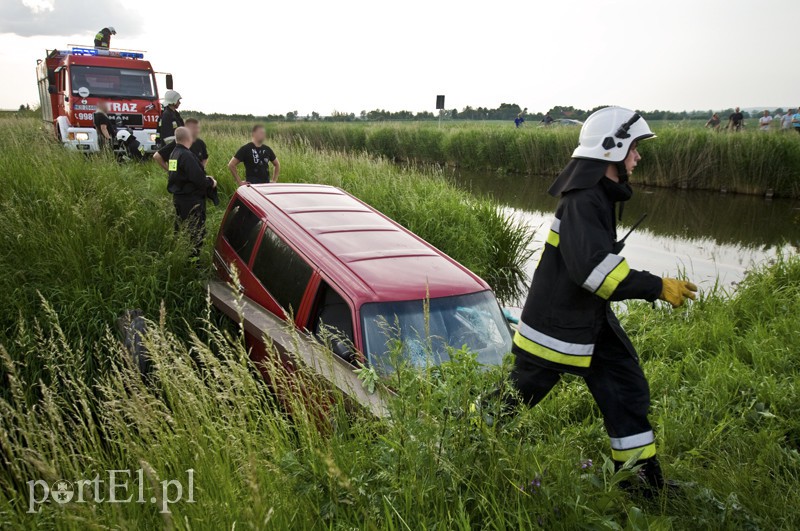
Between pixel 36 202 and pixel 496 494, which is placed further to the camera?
pixel 36 202

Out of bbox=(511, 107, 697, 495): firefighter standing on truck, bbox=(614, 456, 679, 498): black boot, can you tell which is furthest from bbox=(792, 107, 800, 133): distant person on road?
bbox=(614, 456, 679, 498): black boot

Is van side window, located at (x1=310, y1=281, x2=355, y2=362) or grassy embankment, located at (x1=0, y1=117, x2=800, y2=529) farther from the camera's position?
van side window, located at (x1=310, y1=281, x2=355, y2=362)

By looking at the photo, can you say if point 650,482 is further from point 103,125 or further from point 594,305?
point 103,125

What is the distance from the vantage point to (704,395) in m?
4.30

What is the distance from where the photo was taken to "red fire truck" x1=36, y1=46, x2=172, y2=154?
1359 cm

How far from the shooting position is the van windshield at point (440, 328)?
3.50m

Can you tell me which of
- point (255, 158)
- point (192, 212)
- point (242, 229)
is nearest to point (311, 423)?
point (242, 229)

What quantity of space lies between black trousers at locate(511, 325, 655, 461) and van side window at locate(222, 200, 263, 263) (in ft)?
9.68

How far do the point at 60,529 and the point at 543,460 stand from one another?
1919 mm

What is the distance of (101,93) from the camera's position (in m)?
14.0

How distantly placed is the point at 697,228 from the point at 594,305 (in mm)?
11795

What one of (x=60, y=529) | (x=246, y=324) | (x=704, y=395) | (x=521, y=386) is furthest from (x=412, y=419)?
(x=704, y=395)

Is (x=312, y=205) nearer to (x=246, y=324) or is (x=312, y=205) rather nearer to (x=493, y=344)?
(x=246, y=324)
